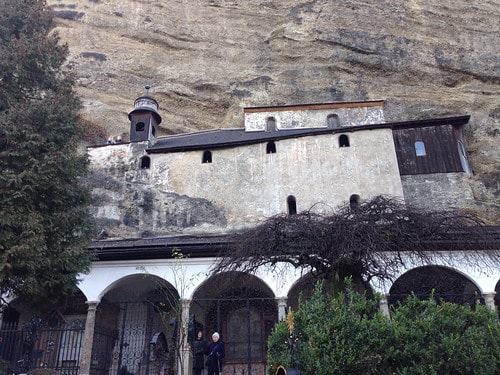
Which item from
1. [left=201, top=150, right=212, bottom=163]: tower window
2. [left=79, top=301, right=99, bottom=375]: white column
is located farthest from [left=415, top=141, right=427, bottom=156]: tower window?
[left=79, top=301, right=99, bottom=375]: white column

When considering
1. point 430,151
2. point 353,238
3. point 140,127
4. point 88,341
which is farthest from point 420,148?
point 88,341

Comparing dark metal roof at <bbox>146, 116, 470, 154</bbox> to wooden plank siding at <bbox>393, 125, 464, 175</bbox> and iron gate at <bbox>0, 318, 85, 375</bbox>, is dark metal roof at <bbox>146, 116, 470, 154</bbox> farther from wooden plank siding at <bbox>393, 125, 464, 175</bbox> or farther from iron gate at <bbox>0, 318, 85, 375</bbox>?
iron gate at <bbox>0, 318, 85, 375</bbox>

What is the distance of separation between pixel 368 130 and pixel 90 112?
18045 millimetres

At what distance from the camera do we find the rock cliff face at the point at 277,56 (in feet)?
108

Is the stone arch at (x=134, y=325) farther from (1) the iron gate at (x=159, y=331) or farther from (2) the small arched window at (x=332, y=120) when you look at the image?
(2) the small arched window at (x=332, y=120)

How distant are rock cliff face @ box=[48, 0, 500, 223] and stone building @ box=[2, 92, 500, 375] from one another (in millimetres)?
→ 5210

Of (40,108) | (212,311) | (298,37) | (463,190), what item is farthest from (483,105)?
(40,108)

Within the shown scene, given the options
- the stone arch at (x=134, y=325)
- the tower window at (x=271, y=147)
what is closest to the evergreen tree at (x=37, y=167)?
the stone arch at (x=134, y=325)

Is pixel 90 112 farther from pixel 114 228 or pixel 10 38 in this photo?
pixel 10 38

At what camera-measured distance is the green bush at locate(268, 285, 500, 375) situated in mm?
7961

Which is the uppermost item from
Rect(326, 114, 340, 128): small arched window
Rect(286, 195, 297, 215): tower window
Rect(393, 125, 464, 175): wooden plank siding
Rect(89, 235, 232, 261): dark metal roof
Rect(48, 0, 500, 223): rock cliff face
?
Rect(48, 0, 500, 223): rock cliff face

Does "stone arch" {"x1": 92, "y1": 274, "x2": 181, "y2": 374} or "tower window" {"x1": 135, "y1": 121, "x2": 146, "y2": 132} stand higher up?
"tower window" {"x1": 135, "y1": 121, "x2": 146, "y2": 132}

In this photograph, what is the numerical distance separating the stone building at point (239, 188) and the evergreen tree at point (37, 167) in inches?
161

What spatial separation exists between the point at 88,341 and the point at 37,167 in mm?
6193
